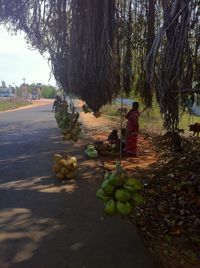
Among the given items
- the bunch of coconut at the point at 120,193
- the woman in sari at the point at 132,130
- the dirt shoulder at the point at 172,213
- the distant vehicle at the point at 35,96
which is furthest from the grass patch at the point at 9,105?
the bunch of coconut at the point at 120,193

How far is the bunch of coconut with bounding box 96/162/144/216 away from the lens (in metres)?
3.62

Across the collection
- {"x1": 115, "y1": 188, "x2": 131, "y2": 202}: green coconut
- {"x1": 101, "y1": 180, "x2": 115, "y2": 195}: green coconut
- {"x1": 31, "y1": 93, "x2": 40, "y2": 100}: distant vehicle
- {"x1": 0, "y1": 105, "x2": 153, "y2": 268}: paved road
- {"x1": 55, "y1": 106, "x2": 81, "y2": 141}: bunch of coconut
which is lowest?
{"x1": 31, "y1": 93, "x2": 40, "y2": 100}: distant vehicle

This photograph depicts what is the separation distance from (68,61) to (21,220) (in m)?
3.30

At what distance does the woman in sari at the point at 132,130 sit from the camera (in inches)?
462

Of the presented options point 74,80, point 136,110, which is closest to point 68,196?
point 74,80

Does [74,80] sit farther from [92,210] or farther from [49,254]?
[49,254]

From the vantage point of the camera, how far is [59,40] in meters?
8.08

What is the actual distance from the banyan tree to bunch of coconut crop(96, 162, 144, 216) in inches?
60.1

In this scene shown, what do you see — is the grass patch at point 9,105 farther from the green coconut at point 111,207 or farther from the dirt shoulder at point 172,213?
the green coconut at point 111,207

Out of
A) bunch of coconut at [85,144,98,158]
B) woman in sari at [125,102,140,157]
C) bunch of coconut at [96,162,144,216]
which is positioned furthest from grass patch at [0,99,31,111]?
bunch of coconut at [96,162,144,216]

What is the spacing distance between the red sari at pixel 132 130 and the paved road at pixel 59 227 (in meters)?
2.56

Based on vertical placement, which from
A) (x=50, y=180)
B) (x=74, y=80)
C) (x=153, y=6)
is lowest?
(x=50, y=180)

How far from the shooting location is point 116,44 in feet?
24.6

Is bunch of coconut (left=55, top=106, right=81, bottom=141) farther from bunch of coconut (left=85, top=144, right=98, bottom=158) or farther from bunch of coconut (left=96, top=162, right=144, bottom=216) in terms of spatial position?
bunch of coconut (left=96, top=162, right=144, bottom=216)
